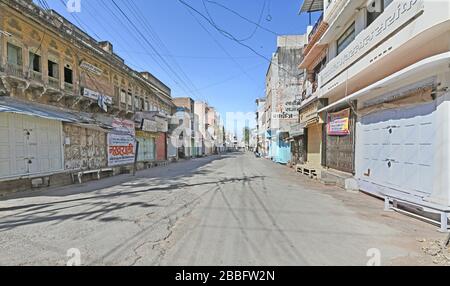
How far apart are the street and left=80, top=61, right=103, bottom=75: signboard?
31.0 feet

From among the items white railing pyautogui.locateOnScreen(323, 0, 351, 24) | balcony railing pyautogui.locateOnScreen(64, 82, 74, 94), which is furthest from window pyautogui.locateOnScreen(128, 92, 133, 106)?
white railing pyautogui.locateOnScreen(323, 0, 351, 24)

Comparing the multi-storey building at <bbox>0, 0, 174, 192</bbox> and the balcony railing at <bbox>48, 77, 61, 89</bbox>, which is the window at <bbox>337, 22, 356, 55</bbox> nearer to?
the multi-storey building at <bbox>0, 0, 174, 192</bbox>

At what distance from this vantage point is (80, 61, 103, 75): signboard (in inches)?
571

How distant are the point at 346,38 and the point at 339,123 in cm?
396

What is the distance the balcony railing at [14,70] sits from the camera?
9.43 metres

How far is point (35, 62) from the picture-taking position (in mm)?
11188

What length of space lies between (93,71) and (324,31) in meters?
14.5

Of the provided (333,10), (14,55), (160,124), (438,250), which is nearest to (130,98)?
(160,124)

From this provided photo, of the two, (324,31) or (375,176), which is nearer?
(375,176)

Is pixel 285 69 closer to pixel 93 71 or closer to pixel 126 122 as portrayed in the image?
pixel 126 122

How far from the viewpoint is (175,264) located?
11.4 feet

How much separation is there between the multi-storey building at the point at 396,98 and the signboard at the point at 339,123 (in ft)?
0.16

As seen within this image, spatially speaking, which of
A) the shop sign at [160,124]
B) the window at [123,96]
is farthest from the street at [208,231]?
the shop sign at [160,124]
